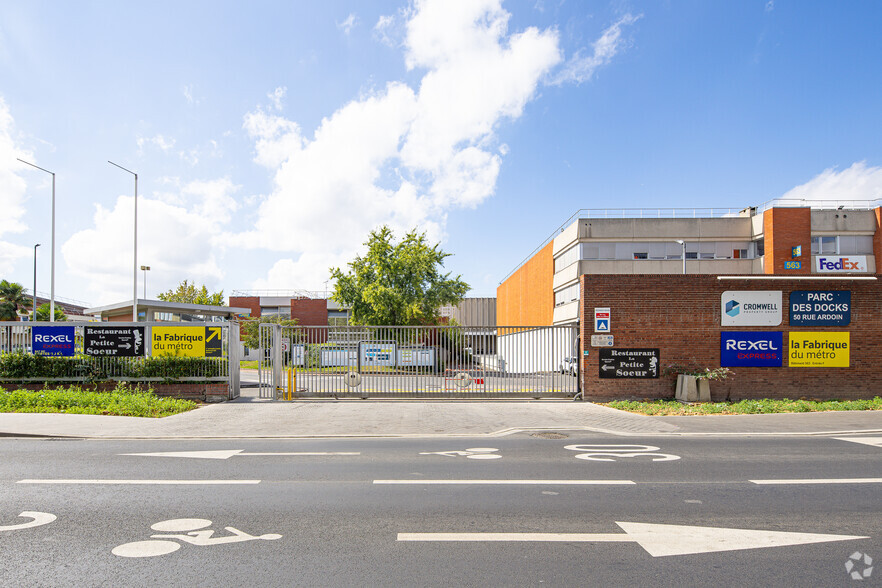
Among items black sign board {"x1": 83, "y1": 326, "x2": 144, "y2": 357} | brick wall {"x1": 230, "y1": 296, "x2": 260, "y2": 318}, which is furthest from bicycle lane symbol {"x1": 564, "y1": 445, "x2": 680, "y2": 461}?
brick wall {"x1": 230, "y1": 296, "x2": 260, "y2": 318}

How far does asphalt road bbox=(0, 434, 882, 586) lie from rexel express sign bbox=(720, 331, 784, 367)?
7.11m

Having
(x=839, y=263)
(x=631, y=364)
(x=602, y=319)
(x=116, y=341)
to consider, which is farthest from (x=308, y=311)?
(x=631, y=364)

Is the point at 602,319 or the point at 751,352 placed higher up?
the point at 602,319

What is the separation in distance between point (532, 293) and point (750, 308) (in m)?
36.6

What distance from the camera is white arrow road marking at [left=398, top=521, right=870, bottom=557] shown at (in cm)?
474

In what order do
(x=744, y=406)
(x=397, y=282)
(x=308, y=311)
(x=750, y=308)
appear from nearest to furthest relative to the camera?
(x=744, y=406) → (x=750, y=308) → (x=397, y=282) → (x=308, y=311)

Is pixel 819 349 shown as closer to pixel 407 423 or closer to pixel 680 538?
pixel 407 423

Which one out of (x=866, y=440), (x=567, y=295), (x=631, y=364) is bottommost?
(x=866, y=440)

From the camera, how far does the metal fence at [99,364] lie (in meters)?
16.3

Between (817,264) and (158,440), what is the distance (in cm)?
4679

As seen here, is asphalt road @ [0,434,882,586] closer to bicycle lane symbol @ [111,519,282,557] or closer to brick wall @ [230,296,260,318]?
bicycle lane symbol @ [111,519,282,557]

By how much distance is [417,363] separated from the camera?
55.8 feet

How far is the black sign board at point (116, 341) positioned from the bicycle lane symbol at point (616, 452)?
45.2 ft

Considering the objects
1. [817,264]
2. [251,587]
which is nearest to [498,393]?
[251,587]
